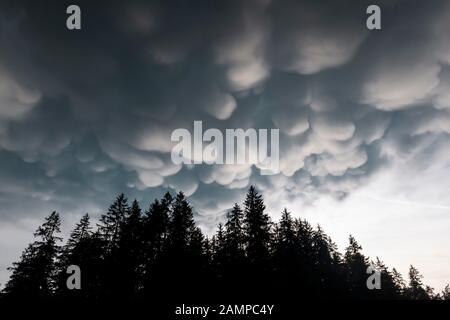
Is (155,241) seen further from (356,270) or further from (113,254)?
(356,270)

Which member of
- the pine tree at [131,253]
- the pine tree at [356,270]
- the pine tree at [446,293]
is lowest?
the pine tree at [446,293]

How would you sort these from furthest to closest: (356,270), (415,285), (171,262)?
(415,285), (356,270), (171,262)

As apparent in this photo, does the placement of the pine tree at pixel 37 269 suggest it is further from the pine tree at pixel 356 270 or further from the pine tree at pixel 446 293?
the pine tree at pixel 446 293

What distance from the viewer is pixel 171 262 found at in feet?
91.8

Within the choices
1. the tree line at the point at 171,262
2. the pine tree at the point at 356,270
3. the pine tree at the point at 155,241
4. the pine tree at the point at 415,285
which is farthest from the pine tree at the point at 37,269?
the pine tree at the point at 415,285

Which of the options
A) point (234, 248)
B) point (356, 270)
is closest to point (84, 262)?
point (234, 248)

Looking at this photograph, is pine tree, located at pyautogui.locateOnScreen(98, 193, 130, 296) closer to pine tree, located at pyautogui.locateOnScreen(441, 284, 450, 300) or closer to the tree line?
the tree line

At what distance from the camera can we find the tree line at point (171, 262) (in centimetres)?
2819

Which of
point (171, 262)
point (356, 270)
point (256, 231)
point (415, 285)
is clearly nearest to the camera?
point (171, 262)

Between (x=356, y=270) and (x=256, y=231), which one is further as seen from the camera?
(x=356, y=270)

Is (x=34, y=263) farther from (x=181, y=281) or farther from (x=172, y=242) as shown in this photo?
(x=181, y=281)
